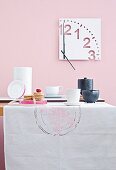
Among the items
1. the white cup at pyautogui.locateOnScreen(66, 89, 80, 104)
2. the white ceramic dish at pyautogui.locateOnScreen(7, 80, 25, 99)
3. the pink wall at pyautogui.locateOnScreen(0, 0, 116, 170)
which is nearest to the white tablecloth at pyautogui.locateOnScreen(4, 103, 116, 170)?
the white cup at pyautogui.locateOnScreen(66, 89, 80, 104)

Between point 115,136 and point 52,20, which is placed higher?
point 52,20

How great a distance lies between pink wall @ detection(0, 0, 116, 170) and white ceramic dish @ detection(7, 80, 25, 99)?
484 millimetres

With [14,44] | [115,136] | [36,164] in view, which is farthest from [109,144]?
[14,44]

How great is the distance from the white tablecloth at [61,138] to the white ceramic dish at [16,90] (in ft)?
1.52

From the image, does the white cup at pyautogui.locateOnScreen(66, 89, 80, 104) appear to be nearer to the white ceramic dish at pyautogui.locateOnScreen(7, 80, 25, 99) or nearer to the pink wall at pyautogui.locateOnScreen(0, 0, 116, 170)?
the white ceramic dish at pyautogui.locateOnScreen(7, 80, 25, 99)

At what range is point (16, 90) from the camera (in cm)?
192

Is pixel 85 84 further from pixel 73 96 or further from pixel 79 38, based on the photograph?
pixel 79 38

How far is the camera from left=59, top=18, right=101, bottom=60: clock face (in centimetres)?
241

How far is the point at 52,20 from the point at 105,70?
0.55m

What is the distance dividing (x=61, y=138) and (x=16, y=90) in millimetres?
604

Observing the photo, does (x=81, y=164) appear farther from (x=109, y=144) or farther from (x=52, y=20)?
(x=52, y=20)

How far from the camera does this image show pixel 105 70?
2.45m

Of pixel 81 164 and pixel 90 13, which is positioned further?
pixel 90 13

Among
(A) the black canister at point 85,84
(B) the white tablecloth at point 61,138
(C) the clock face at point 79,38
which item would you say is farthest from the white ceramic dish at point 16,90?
(C) the clock face at point 79,38
